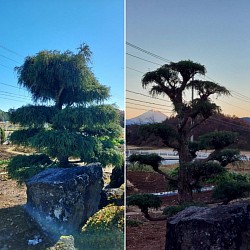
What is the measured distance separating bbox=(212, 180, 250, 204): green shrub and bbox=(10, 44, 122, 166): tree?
606 mm

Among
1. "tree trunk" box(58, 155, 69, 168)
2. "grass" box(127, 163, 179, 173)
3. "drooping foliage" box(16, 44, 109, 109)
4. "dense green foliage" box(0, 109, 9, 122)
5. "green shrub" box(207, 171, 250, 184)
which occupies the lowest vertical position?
"green shrub" box(207, 171, 250, 184)

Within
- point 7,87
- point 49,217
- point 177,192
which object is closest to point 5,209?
point 49,217

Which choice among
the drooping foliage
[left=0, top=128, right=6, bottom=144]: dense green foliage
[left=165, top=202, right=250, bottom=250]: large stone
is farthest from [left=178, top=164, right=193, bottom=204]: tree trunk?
[left=0, top=128, right=6, bottom=144]: dense green foliage

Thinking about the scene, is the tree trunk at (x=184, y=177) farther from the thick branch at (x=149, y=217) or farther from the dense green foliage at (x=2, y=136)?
the dense green foliage at (x=2, y=136)

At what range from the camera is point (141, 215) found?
7.02 ft

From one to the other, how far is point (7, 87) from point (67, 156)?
471 millimetres

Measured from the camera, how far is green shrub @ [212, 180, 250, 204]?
208 centimetres

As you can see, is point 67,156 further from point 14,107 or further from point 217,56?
point 217,56

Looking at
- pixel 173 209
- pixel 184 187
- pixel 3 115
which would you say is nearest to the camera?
pixel 3 115

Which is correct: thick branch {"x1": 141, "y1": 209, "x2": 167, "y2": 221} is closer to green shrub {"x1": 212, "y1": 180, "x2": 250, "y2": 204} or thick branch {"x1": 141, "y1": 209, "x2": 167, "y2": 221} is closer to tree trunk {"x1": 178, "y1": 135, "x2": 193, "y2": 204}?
tree trunk {"x1": 178, "y1": 135, "x2": 193, "y2": 204}

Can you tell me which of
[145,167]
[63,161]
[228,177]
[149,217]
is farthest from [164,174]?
[63,161]

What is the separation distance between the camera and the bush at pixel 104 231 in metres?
2.01

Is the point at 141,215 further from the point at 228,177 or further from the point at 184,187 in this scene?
the point at 228,177

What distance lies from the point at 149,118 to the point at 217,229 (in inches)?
26.1
